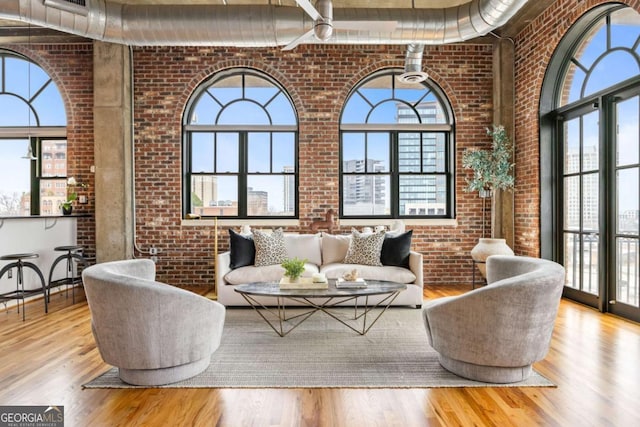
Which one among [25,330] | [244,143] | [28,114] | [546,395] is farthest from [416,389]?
[28,114]

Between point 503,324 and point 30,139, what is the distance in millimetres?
7223

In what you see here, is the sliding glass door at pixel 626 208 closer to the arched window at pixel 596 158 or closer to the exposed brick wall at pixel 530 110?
the arched window at pixel 596 158

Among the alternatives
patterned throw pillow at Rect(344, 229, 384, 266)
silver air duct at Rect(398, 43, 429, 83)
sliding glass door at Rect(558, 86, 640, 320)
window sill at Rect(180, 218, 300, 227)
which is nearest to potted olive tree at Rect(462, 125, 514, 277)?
sliding glass door at Rect(558, 86, 640, 320)

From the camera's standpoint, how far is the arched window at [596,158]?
4211mm

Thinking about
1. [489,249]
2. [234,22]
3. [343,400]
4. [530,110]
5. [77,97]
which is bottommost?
[343,400]

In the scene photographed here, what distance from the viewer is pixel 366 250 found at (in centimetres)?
505

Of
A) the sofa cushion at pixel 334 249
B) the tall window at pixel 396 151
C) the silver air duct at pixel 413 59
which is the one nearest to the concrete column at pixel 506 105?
the tall window at pixel 396 151

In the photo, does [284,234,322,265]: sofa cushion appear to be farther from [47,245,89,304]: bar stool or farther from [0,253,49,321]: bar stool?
[0,253,49,321]: bar stool

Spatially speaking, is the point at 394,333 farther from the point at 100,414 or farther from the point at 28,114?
the point at 28,114

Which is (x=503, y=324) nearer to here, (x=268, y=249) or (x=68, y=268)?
(x=268, y=249)

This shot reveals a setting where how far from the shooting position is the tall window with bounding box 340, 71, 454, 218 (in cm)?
648

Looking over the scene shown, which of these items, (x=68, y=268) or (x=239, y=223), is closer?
(x=68, y=268)

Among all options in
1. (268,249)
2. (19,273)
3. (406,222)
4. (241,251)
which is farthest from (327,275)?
(19,273)

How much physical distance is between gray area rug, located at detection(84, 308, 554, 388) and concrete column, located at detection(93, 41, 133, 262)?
120 inches
